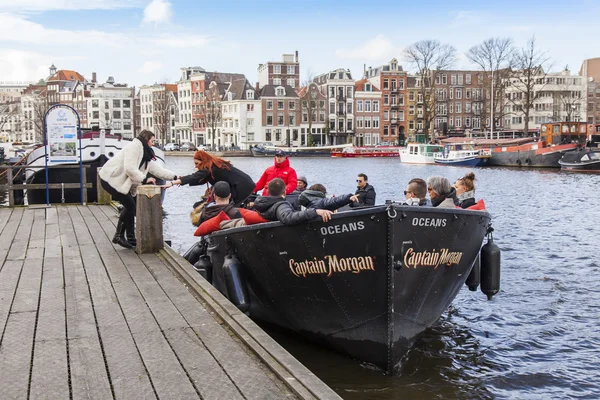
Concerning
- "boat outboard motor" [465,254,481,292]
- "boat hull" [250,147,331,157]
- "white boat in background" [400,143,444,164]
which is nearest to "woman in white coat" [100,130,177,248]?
"boat outboard motor" [465,254,481,292]

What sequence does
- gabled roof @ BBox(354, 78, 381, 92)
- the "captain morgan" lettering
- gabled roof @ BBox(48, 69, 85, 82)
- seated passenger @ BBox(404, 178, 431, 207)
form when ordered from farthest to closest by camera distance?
gabled roof @ BBox(48, 69, 85, 82) < gabled roof @ BBox(354, 78, 381, 92) < seated passenger @ BBox(404, 178, 431, 207) < the "captain morgan" lettering

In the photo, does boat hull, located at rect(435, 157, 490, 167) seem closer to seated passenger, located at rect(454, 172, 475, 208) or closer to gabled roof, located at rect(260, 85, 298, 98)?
gabled roof, located at rect(260, 85, 298, 98)

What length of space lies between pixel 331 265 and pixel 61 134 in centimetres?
1210

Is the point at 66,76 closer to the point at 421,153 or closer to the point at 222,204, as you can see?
the point at 421,153

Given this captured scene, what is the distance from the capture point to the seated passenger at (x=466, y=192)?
10.1m

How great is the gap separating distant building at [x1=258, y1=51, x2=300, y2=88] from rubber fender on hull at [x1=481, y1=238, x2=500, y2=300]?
3633 inches

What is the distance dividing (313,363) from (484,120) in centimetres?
9601

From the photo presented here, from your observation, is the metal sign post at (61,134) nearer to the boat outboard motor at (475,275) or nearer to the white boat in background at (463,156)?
the boat outboard motor at (475,275)

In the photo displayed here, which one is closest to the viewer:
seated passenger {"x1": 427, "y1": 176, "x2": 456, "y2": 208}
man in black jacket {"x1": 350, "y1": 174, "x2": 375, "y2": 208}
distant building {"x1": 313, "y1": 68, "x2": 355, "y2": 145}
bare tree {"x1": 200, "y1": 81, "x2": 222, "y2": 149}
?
seated passenger {"x1": 427, "y1": 176, "x2": 456, "y2": 208}

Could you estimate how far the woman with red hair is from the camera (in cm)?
976

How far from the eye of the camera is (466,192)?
406 inches

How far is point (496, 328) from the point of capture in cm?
1051

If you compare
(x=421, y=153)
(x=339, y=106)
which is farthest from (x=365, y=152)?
(x=339, y=106)

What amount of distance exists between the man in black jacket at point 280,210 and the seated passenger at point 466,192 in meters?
3.23
